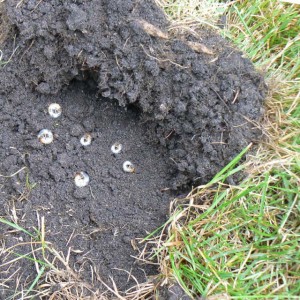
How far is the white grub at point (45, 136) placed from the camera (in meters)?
2.12

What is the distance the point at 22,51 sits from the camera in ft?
6.87

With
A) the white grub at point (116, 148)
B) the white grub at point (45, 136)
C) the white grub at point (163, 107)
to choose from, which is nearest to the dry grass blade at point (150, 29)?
the white grub at point (163, 107)

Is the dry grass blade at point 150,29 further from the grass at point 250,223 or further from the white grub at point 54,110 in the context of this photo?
the white grub at point 54,110

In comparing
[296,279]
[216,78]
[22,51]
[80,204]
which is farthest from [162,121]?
[296,279]

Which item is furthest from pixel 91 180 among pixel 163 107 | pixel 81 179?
pixel 163 107

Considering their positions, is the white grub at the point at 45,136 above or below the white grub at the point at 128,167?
below

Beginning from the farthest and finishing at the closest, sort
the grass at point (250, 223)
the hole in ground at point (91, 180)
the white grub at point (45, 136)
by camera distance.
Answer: the white grub at point (45, 136) → the hole in ground at point (91, 180) → the grass at point (250, 223)

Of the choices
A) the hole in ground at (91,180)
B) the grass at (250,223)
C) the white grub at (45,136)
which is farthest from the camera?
the white grub at (45,136)

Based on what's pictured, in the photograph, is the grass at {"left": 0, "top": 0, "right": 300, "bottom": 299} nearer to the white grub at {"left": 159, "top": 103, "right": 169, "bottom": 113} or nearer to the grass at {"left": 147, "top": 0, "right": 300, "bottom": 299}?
the grass at {"left": 147, "top": 0, "right": 300, "bottom": 299}

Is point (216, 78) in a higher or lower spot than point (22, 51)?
higher

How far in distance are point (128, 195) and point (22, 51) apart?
85 cm

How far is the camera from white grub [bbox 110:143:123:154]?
7.11ft

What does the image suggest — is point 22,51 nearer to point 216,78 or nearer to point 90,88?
point 90,88

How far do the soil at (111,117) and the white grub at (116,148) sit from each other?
2 centimetres
